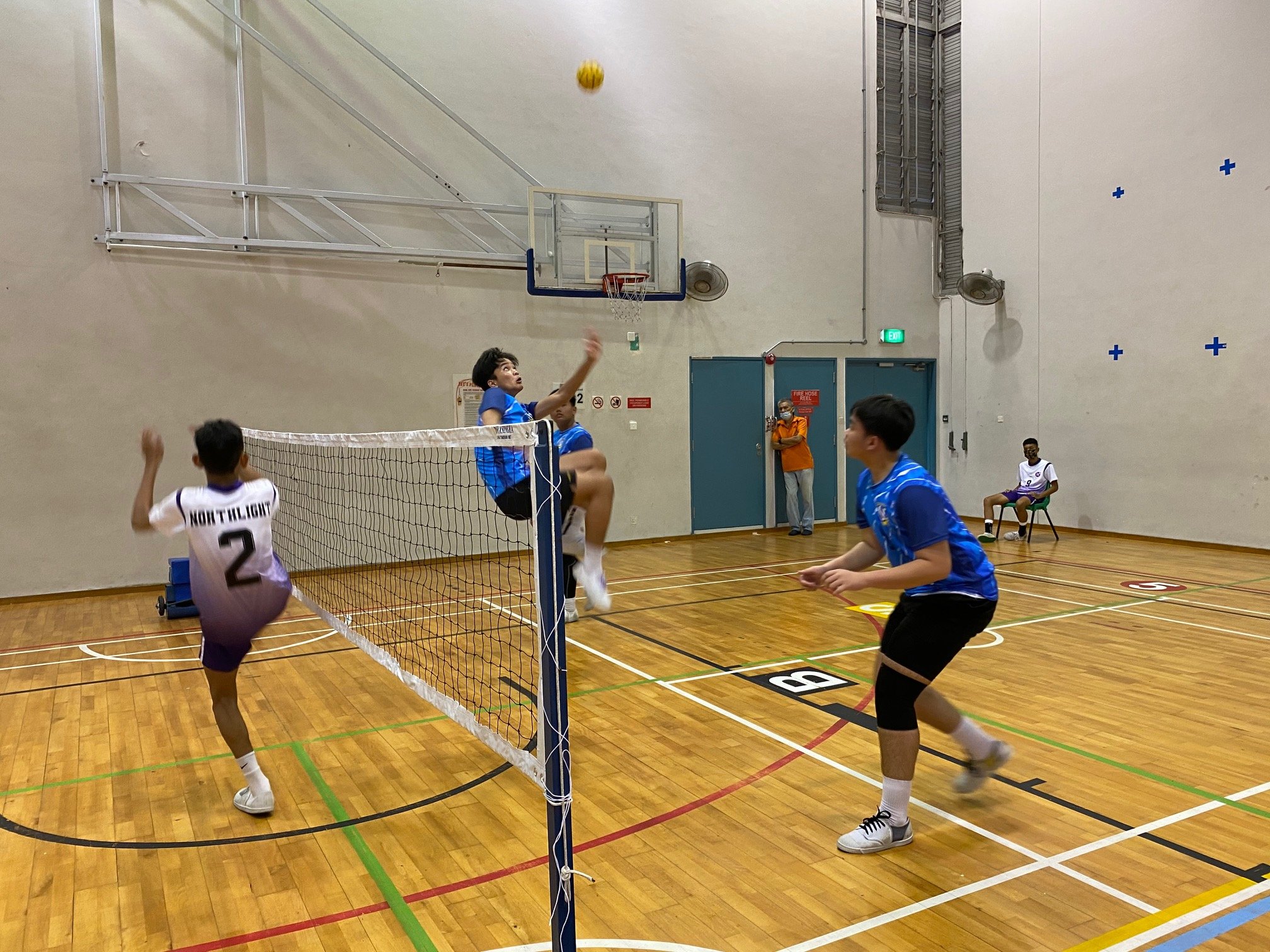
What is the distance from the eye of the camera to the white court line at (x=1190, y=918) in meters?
2.94

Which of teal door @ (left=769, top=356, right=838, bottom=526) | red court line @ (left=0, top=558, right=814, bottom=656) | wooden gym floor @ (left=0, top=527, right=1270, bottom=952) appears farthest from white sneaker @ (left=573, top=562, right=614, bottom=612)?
teal door @ (left=769, top=356, right=838, bottom=526)

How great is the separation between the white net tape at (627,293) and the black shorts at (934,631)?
29.1 feet

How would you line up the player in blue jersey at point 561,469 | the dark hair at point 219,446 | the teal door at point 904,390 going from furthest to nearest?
the teal door at point 904,390 → the player in blue jersey at point 561,469 → the dark hair at point 219,446

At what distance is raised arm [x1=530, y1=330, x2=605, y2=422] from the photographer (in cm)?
470

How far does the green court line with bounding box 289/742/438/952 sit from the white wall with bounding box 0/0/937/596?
642 cm

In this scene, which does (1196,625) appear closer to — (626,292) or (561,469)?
(561,469)

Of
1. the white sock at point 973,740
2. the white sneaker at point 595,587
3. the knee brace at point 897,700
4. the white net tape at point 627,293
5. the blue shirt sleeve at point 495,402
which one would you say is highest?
the white net tape at point 627,293

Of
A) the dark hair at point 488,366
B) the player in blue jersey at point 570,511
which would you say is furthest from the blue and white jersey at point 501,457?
the player in blue jersey at point 570,511

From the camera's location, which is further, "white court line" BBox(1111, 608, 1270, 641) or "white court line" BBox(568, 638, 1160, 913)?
"white court line" BBox(1111, 608, 1270, 641)

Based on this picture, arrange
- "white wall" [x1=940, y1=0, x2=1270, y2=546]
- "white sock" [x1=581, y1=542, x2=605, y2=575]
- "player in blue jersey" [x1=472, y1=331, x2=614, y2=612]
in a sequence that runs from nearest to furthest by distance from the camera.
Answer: "player in blue jersey" [x1=472, y1=331, x2=614, y2=612]
"white sock" [x1=581, y1=542, x2=605, y2=575]
"white wall" [x1=940, y1=0, x2=1270, y2=546]

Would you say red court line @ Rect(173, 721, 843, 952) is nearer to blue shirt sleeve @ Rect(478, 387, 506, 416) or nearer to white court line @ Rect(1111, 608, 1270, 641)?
blue shirt sleeve @ Rect(478, 387, 506, 416)

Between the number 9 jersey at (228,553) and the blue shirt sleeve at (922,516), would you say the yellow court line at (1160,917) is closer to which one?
the blue shirt sleeve at (922,516)

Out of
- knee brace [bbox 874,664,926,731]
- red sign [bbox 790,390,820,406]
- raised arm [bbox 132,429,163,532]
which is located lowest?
knee brace [bbox 874,664,926,731]

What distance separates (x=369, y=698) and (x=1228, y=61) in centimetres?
1209
